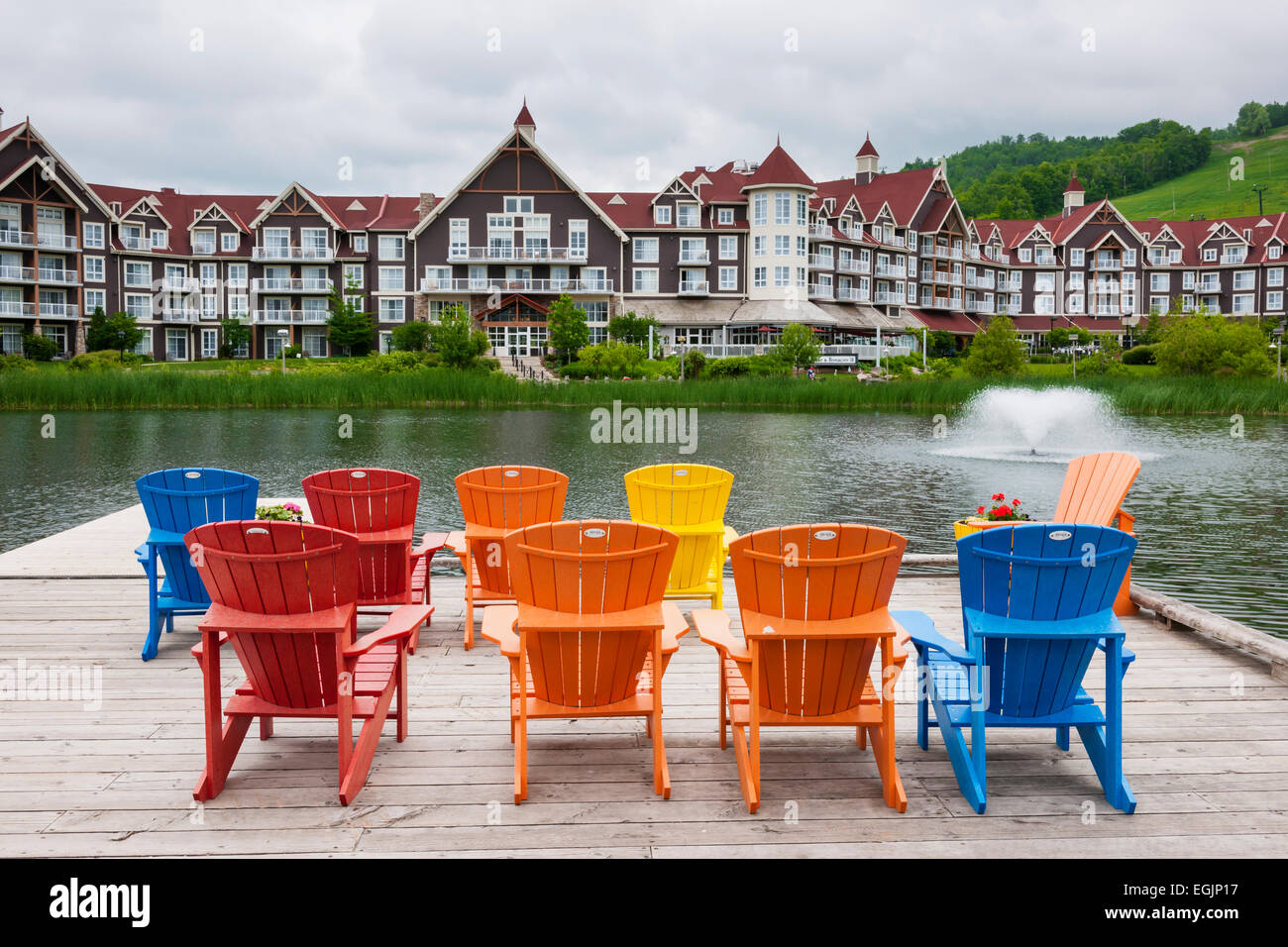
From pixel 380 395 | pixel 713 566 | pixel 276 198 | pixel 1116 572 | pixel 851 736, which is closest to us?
pixel 1116 572

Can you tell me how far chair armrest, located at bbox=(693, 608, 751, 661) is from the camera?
4293 millimetres

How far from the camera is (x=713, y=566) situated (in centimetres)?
727

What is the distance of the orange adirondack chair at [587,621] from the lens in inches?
166

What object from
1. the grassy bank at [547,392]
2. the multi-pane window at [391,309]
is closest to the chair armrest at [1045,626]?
the grassy bank at [547,392]

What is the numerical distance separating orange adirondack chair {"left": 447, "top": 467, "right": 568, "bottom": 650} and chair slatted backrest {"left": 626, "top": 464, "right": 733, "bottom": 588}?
556 millimetres

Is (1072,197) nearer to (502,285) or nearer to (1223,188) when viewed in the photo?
(502,285)

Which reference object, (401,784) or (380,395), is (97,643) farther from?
(380,395)

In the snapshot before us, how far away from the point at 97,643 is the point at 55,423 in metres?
28.7

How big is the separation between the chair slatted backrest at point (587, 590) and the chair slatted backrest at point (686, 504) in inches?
107

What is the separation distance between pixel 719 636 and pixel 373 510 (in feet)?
9.72

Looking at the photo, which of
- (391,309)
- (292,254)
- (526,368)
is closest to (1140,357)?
(526,368)

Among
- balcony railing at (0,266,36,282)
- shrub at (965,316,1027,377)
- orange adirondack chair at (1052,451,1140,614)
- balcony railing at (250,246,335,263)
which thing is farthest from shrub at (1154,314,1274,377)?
balcony railing at (0,266,36,282)

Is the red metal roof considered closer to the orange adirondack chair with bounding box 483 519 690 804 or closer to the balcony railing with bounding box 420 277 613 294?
the balcony railing with bounding box 420 277 613 294
